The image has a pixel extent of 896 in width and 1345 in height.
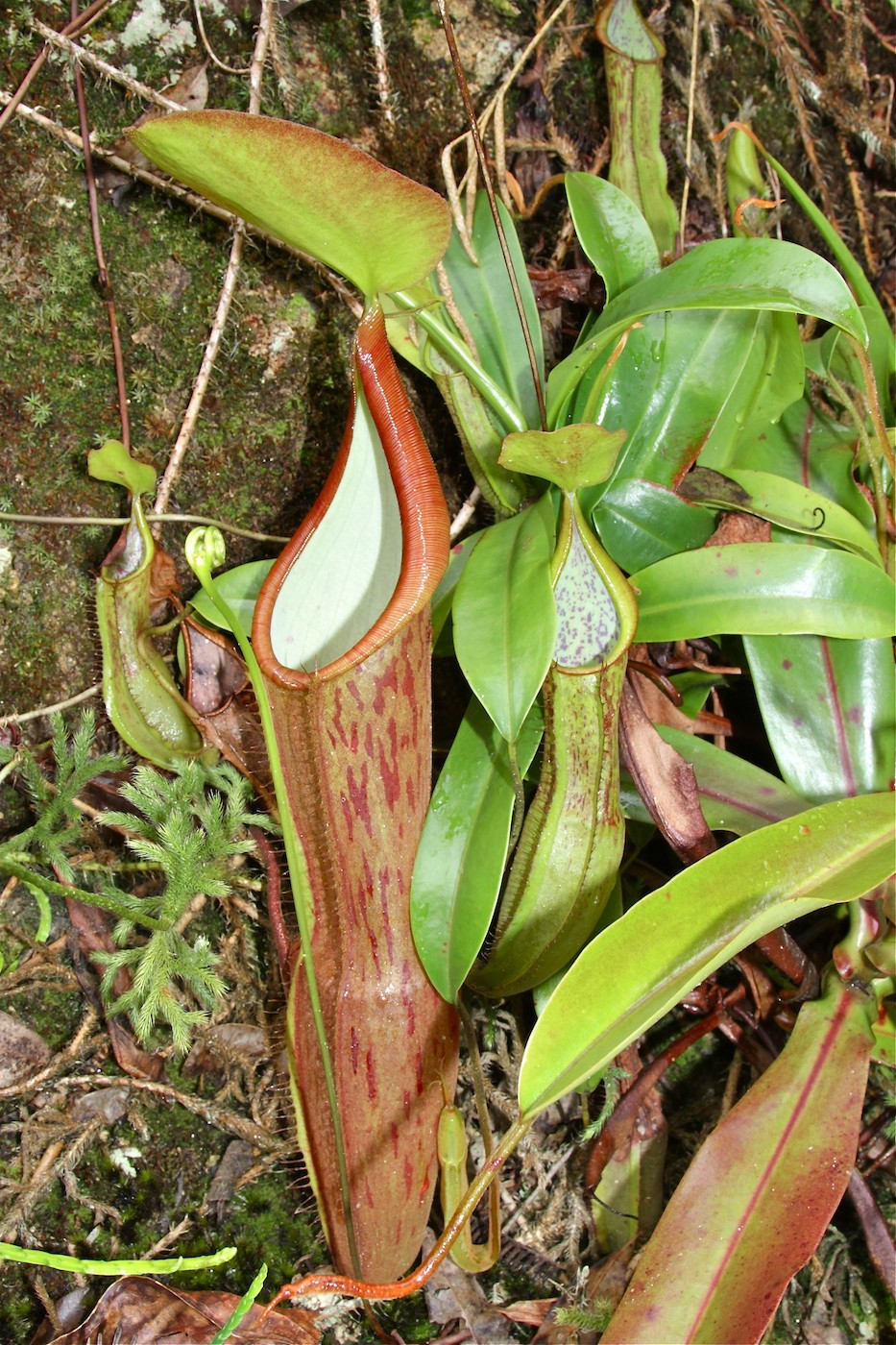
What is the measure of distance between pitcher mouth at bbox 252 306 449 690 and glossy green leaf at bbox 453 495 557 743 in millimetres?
109

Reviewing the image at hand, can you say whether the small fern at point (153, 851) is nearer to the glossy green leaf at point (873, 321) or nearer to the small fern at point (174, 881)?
the small fern at point (174, 881)

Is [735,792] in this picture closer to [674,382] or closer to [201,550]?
[674,382]

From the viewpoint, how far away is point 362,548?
51.4 inches

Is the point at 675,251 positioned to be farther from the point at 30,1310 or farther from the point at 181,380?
the point at 30,1310

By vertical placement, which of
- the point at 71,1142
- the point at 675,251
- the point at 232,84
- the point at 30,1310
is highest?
the point at 232,84

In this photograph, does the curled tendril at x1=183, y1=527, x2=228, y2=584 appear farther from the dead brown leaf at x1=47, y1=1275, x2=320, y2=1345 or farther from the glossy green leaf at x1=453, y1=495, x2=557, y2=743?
the dead brown leaf at x1=47, y1=1275, x2=320, y2=1345

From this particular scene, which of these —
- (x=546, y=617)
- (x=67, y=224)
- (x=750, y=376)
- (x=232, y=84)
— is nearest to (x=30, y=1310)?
(x=546, y=617)

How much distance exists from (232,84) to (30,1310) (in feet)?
6.06

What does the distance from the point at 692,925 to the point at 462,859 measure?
0.35 m

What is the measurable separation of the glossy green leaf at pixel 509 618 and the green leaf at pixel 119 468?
52cm

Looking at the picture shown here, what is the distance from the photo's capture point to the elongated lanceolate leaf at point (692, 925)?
967 mm

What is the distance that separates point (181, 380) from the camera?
1542mm

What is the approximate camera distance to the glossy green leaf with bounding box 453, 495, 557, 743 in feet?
3.81

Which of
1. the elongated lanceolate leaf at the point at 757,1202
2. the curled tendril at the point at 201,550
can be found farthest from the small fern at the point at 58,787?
the elongated lanceolate leaf at the point at 757,1202
